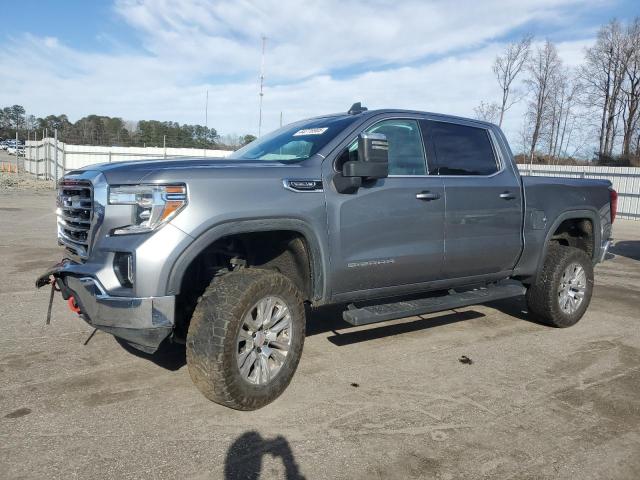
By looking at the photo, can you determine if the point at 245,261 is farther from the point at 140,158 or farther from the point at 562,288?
the point at 140,158

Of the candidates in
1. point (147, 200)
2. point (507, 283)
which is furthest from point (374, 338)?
point (147, 200)

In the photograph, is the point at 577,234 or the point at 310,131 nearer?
the point at 310,131

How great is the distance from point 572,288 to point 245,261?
382cm

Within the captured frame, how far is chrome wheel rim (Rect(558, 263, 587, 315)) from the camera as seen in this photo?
5.74 m

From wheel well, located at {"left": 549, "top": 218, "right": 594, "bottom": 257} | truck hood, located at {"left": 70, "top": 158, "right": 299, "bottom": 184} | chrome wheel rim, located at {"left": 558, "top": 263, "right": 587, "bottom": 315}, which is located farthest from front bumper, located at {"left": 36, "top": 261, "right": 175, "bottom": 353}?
wheel well, located at {"left": 549, "top": 218, "right": 594, "bottom": 257}

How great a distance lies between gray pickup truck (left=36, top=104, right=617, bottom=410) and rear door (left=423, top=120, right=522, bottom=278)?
15 mm

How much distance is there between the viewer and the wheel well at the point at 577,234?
6098 millimetres

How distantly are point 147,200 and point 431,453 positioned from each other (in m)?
2.25

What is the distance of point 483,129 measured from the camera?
5406 mm

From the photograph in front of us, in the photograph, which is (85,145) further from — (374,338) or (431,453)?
(431,453)

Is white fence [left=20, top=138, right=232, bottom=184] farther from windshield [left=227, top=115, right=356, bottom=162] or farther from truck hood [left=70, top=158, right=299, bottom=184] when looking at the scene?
truck hood [left=70, top=158, right=299, bottom=184]

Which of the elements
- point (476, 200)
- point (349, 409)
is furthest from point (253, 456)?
point (476, 200)

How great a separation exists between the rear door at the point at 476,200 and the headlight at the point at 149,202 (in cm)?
241

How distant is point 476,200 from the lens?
489cm
